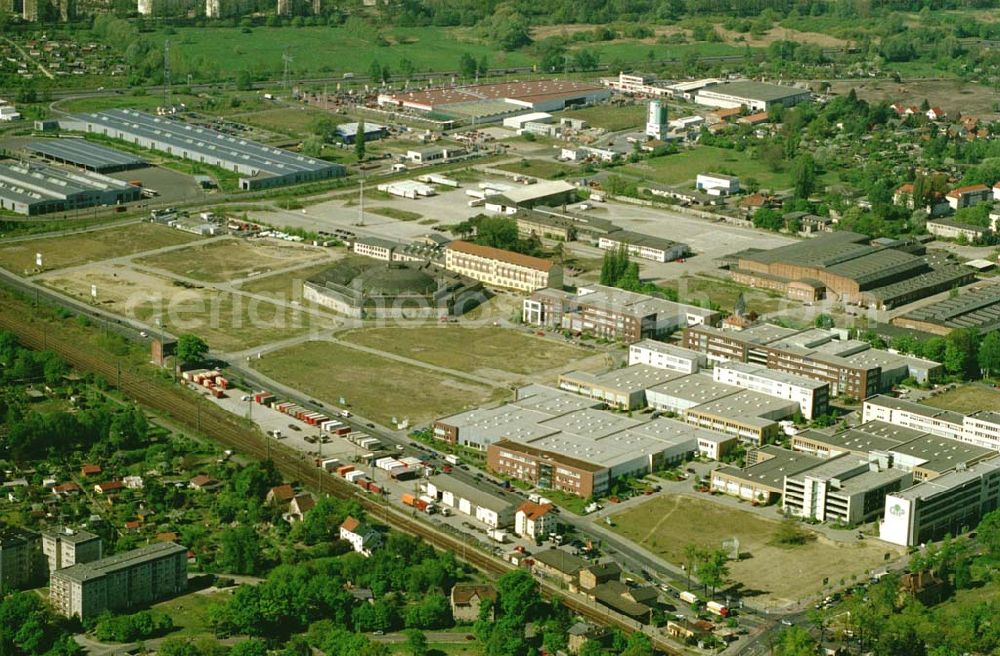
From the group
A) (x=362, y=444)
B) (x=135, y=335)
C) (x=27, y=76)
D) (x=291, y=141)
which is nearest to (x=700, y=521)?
(x=362, y=444)

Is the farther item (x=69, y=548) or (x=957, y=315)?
(x=957, y=315)

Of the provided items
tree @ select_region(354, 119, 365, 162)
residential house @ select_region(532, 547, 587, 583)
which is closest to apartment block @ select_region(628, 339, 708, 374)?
residential house @ select_region(532, 547, 587, 583)

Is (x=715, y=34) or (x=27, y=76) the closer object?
(x=27, y=76)

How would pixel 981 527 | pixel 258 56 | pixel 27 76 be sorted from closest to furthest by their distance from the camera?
1. pixel 981 527
2. pixel 27 76
3. pixel 258 56

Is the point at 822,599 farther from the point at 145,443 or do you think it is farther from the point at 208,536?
the point at 145,443

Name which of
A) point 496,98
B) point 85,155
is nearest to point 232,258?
point 85,155

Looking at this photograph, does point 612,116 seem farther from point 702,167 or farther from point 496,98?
point 702,167

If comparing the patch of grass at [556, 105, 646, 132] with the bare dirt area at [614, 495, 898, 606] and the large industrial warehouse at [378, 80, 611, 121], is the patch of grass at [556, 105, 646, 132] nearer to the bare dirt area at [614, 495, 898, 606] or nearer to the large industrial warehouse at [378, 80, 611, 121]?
the large industrial warehouse at [378, 80, 611, 121]
